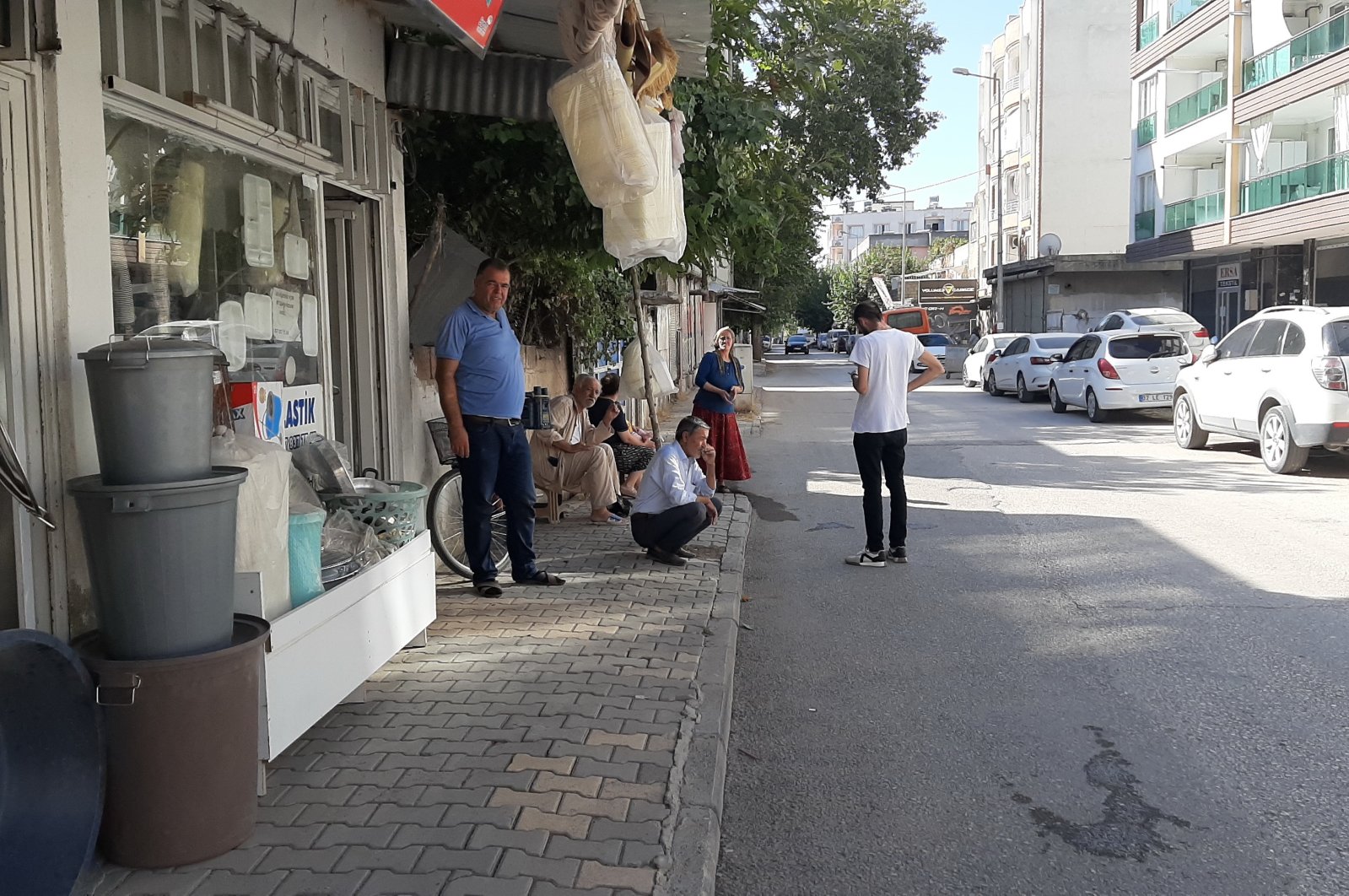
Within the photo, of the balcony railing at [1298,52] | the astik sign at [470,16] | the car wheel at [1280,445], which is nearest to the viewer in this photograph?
the astik sign at [470,16]

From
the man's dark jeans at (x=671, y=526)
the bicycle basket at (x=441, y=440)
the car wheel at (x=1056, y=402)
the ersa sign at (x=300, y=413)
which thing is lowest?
the man's dark jeans at (x=671, y=526)

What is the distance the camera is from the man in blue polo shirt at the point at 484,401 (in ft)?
20.9

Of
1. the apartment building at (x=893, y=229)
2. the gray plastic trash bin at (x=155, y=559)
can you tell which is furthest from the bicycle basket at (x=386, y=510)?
the apartment building at (x=893, y=229)

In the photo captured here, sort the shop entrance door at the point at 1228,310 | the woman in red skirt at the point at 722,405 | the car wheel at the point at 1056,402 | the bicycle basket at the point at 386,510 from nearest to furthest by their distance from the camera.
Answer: the bicycle basket at the point at 386,510
the woman in red skirt at the point at 722,405
the car wheel at the point at 1056,402
the shop entrance door at the point at 1228,310

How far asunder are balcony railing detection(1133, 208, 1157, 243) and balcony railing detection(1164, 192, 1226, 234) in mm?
1349

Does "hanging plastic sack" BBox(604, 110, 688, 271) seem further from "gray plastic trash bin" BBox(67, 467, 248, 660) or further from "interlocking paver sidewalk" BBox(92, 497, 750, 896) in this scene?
"gray plastic trash bin" BBox(67, 467, 248, 660)

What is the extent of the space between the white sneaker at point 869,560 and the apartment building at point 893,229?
362ft

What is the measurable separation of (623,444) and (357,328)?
3.97 metres

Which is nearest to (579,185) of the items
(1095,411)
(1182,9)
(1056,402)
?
(1095,411)

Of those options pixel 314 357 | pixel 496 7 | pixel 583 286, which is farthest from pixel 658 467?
pixel 583 286

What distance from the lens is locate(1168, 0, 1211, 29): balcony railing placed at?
101ft

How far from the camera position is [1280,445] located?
12.1 m

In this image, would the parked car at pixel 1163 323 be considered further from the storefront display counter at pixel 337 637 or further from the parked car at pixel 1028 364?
the storefront display counter at pixel 337 637

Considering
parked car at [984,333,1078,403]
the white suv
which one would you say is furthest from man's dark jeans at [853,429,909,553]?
parked car at [984,333,1078,403]
